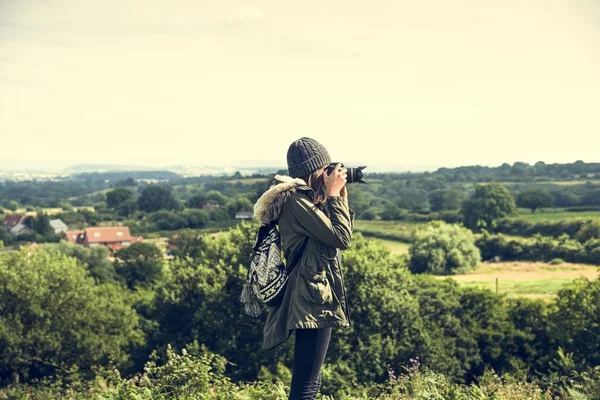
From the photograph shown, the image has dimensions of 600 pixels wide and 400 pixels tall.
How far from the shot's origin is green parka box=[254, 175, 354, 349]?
174 inches

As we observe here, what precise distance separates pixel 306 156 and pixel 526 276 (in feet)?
177

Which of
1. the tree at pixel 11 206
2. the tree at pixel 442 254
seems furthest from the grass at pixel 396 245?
the tree at pixel 11 206

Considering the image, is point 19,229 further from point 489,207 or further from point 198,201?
point 489,207

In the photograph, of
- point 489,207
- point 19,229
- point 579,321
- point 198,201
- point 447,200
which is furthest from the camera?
point 198,201

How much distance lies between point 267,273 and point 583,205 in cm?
8523

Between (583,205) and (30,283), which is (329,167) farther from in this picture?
(583,205)

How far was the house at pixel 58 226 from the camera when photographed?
124875mm

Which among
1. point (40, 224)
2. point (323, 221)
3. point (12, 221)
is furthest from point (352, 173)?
point (12, 221)

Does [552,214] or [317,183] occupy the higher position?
[317,183]

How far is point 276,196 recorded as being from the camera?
179 inches

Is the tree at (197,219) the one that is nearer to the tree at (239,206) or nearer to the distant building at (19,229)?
the tree at (239,206)

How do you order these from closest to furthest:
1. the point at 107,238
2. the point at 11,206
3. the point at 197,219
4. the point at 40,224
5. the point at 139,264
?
the point at 139,264 → the point at 107,238 → the point at 197,219 → the point at 40,224 → the point at 11,206

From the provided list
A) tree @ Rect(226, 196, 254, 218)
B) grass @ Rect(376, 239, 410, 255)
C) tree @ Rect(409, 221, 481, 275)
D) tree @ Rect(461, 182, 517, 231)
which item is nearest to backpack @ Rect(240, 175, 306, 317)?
tree @ Rect(409, 221, 481, 275)

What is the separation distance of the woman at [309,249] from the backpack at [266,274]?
74 millimetres
